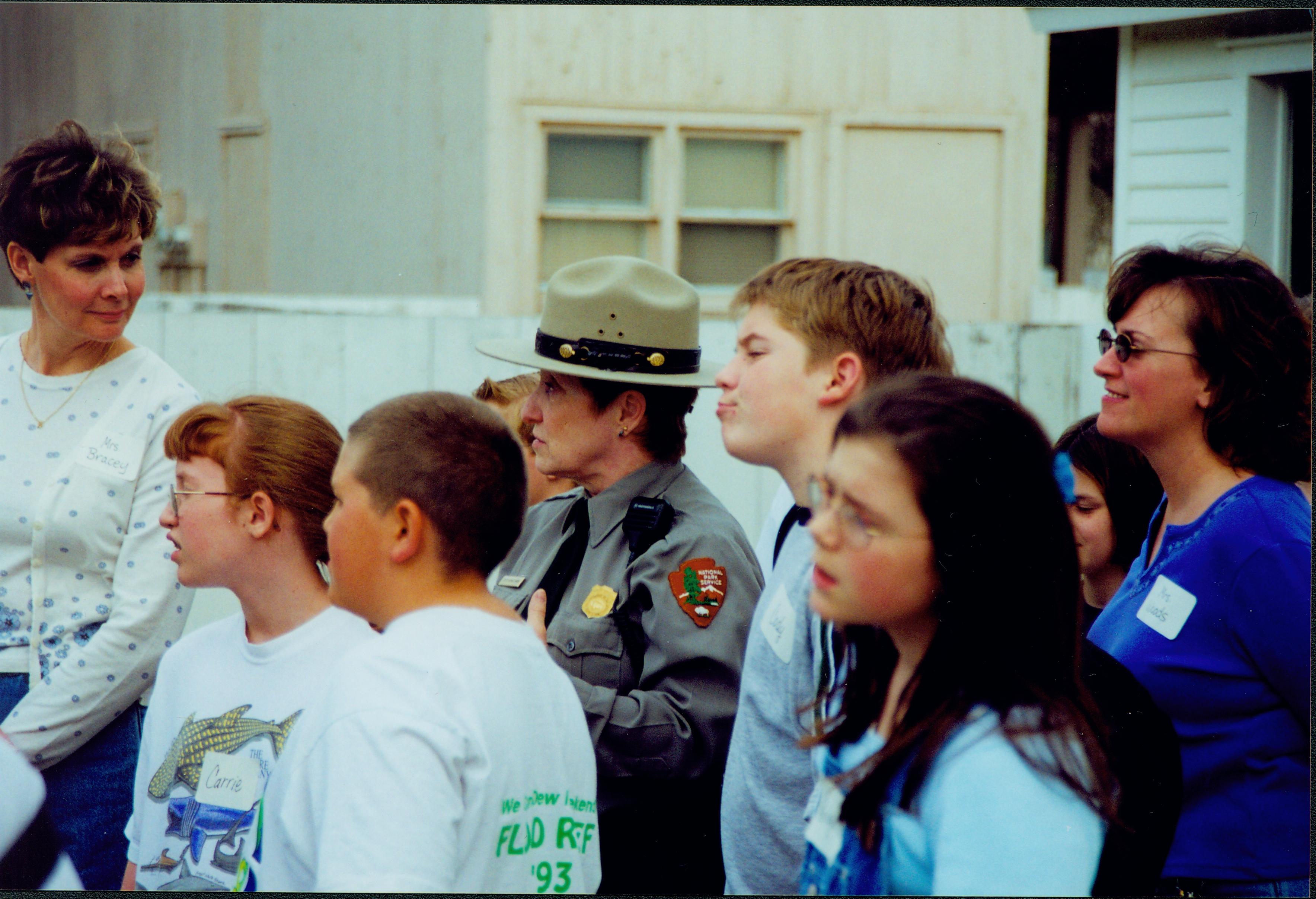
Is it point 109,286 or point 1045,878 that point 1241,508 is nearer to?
point 1045,878

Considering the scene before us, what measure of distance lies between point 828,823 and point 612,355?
126cm

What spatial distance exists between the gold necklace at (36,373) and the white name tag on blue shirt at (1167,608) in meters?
2.07

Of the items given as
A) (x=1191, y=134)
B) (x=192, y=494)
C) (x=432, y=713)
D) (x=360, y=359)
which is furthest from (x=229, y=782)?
(x=1191, y=134)

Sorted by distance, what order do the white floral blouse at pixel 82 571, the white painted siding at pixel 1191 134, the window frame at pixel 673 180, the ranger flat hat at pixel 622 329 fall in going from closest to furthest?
1. the white floral blouse at pixel 82 571
2. the ranger flat hat at pixel 622 329
3. the white painted siding at pixel 1191 134
4. the window frame at pixel 673 180

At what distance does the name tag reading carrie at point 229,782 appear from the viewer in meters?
2.00

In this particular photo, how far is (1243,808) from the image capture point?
1.93 meters

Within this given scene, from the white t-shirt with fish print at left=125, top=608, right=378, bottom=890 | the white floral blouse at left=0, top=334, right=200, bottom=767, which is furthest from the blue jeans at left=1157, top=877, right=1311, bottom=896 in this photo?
the white floral blouse at left=0, top=334, right=200, bottom=767

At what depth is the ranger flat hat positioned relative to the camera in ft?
8.14

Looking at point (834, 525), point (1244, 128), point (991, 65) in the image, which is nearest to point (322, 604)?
point (834, 525)

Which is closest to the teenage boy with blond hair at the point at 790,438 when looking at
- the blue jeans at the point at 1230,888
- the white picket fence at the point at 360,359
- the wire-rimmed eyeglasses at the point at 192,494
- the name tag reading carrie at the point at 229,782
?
the blue jeans at the point at 1230,888

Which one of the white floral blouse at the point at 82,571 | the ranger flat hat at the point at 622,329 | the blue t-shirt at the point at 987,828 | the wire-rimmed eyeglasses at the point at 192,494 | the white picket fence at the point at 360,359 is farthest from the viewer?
the white picket fence at the point at 360,359

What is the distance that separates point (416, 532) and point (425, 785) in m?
0.37

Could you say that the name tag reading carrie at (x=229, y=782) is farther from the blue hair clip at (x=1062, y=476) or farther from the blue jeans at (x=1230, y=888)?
the blue jeans at (x=1230, y=888)

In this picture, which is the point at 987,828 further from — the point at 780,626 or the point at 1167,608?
the point at 1167,608
